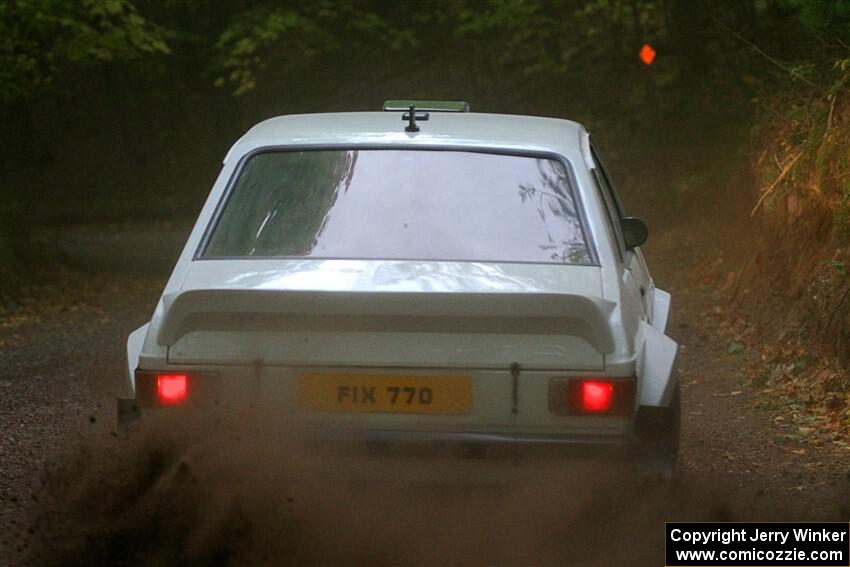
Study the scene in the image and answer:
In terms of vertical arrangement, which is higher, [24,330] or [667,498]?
[667,498]

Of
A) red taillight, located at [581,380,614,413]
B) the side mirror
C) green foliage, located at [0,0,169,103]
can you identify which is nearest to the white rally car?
red taillight, located at [581,380,614,413]


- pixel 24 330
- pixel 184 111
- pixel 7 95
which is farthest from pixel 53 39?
pixel 184 111

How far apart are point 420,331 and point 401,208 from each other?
72 centimetres

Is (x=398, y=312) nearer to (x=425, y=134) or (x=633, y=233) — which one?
(x=425, y=134)

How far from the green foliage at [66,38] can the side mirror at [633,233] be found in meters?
10.0

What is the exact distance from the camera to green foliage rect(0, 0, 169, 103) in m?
14.9

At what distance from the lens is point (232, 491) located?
445 centimetres

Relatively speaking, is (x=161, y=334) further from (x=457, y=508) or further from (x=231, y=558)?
(x=457, y=508)

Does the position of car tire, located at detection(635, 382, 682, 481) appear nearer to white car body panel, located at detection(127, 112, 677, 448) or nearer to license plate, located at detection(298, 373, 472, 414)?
white car body panel, located at detection(127, 112, 677, 448)

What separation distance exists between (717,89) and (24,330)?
31.2 feet

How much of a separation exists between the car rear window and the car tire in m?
0.59

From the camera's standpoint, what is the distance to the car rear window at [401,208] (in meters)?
4.88

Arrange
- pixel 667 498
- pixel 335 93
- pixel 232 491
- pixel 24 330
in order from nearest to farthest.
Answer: pixel 232 491
pixel 667 498
pixel 24 330
pixel 335 93

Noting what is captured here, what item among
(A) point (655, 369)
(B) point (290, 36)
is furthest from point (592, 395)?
(B) point (290, 36)
